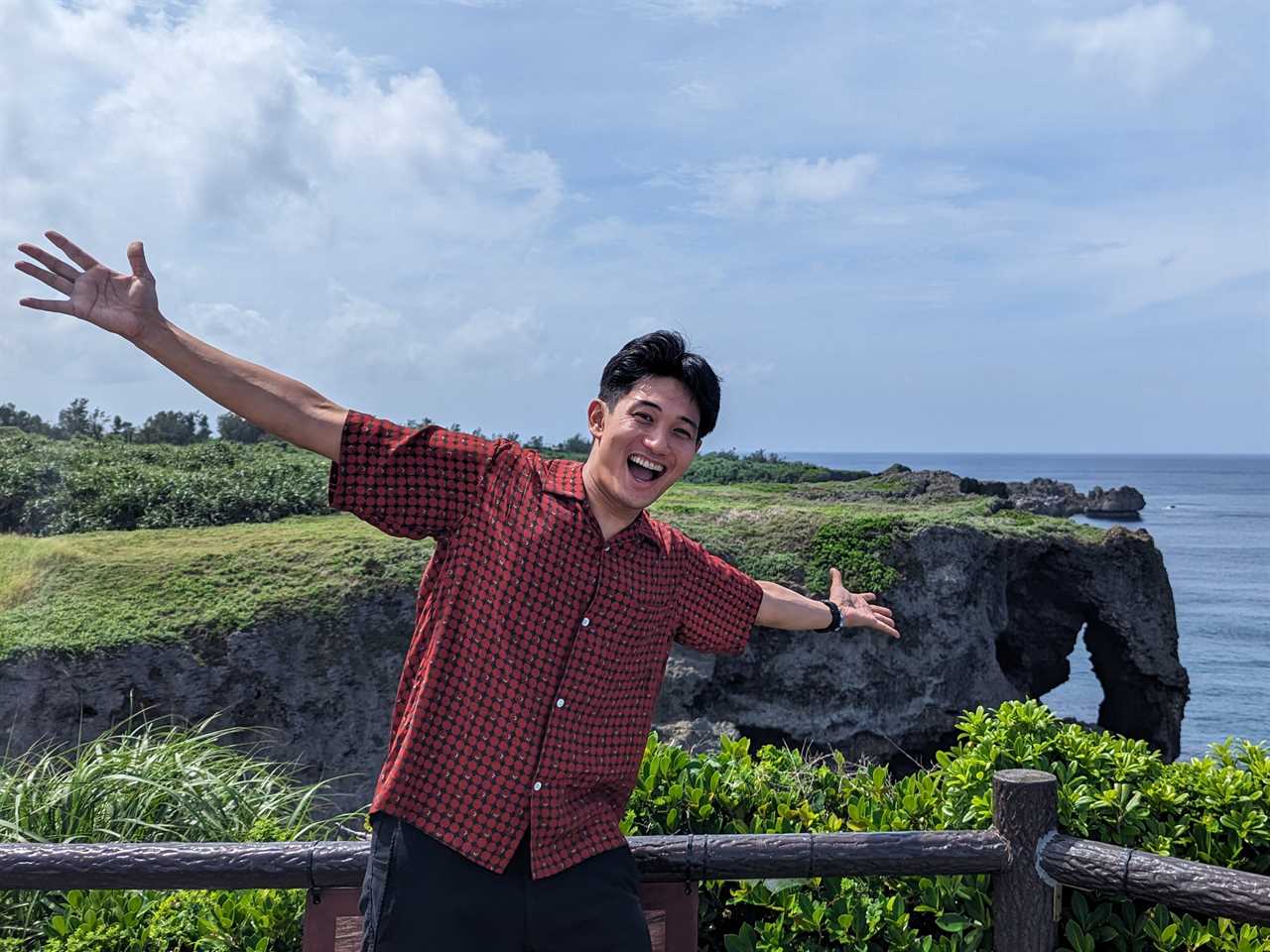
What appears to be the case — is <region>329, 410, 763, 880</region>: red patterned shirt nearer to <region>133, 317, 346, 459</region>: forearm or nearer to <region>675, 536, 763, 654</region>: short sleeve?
<region>133, 317, 346, 459</region>: forearm

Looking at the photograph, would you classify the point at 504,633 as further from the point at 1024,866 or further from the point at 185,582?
the point at 185,582

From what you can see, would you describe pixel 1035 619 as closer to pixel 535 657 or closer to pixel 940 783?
pixel 940 783

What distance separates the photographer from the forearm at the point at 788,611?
339 centimetres

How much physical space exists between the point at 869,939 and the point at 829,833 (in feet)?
1.57

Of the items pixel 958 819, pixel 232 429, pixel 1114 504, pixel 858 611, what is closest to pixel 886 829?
pixel 958 819

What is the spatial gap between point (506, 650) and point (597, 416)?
0.68m

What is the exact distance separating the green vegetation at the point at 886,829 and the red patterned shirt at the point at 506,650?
1.07 meters

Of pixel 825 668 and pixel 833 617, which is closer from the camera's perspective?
pixel 833 617

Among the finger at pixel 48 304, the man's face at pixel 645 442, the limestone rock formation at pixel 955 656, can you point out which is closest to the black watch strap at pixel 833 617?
the man's face at pixel 645 442

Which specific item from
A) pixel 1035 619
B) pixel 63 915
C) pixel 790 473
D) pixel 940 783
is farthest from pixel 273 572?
pixel 790 473

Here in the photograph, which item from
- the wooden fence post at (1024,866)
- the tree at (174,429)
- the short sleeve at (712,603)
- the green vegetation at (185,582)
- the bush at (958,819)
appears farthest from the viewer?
the tree at (174,429)

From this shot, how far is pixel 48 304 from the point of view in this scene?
95.1 inches

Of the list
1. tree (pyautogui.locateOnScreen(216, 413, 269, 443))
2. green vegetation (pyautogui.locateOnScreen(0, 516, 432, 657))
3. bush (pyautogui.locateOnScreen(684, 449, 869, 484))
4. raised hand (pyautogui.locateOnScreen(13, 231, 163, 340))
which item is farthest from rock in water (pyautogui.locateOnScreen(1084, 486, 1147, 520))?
raised hand (pyautogui.locateOnScreen(13, 231, 163, 340))

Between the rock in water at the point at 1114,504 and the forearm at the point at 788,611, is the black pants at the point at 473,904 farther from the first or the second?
the rock in water at the point at 1114,504
